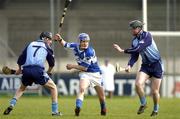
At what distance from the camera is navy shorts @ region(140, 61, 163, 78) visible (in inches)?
651

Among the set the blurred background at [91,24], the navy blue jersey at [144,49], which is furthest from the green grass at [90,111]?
the blurred background at [91,24]

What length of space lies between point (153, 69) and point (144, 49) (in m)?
0.54

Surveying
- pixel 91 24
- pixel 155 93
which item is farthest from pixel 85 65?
pixel 91 24

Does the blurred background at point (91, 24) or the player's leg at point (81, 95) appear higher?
the blurred background at point (91, 24)

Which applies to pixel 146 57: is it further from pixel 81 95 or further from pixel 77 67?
pixel 81 95

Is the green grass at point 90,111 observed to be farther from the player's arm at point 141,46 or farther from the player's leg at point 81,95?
the player's arm at point 141,46

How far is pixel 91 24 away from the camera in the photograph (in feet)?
111

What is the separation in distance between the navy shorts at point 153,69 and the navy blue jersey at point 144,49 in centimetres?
9

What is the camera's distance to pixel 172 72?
32.7 metres

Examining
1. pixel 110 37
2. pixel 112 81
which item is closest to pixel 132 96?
pixel 112 81

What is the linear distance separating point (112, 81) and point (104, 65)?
107cm

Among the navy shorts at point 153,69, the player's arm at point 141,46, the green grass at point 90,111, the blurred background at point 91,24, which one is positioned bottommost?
the green grass at point 90,111

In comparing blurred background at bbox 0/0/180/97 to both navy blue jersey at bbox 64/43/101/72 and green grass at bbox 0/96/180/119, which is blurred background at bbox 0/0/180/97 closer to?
green grass at bbox 0/96/180/119

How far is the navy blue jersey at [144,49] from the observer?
16.2 m
